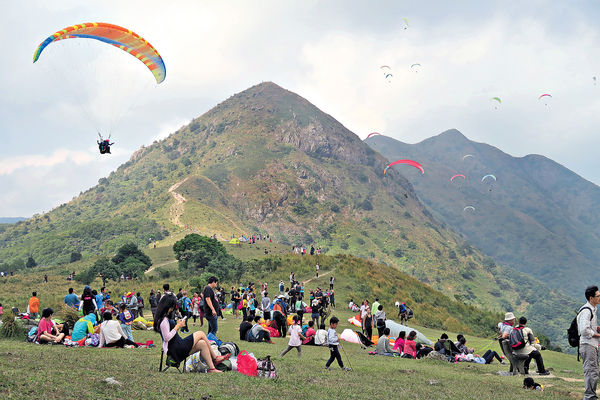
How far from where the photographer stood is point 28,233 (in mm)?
107250

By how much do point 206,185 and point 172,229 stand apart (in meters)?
32.1

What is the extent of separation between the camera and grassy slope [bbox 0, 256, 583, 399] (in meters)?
6.84

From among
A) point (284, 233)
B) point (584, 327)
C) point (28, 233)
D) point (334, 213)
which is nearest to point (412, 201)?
point (334, 213)

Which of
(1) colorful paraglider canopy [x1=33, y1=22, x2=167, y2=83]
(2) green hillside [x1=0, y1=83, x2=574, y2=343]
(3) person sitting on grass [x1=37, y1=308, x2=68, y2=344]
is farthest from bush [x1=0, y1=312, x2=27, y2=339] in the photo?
(2) green hillside [x1=0, y1=83, x2=574, y2=343]

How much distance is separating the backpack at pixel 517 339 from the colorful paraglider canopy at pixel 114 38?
21214 millimetres

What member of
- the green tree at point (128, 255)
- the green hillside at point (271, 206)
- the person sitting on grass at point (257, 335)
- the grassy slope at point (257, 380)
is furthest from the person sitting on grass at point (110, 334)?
the green hillside at point (271, 206)

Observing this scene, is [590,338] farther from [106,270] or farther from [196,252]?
[196,252]

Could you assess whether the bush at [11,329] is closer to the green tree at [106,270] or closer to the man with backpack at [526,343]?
the man with backpack at [526,343]

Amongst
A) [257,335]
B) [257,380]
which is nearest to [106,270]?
[257,335]

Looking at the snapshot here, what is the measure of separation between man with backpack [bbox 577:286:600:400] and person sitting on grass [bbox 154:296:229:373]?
685 centimetres

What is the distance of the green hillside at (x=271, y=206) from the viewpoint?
9319 centimetres

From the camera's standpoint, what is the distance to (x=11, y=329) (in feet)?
43.4

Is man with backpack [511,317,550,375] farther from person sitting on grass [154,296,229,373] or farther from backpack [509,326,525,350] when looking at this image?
person sitting on grass [154,296,229,373]

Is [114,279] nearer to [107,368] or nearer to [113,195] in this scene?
[107,368]
